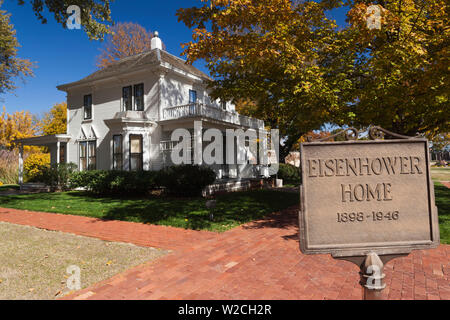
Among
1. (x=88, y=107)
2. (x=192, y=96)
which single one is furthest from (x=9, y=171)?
(x=192, y=96)

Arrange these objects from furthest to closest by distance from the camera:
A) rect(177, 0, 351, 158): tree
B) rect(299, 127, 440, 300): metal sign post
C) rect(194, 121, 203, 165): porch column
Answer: rect(194, 121, 203, 165): porch column
rect(177, 0, 351, 158): tree
rect(299, 127, 440, 300): metal sign post

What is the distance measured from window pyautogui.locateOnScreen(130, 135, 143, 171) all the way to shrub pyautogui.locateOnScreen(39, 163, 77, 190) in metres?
4.12

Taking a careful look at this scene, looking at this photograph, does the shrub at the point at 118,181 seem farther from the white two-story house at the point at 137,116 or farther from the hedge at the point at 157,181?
the white two-story house at the point at 137,116

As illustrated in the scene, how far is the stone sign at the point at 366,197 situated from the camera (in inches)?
95.0

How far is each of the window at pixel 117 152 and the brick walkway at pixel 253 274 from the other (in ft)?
37.2

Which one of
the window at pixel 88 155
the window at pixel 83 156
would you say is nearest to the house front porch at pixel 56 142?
the window at pixel 83 156

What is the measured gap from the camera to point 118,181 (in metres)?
13.3

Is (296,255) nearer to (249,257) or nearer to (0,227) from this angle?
(249,257)

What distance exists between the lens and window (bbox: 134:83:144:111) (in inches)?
671

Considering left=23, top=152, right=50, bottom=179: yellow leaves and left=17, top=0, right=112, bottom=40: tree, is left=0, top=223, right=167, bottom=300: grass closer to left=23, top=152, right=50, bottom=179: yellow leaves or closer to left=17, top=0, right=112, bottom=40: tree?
left=17, top=0, right=112, bottom=40: tree

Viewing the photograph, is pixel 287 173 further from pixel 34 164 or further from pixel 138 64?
pixel 34 164

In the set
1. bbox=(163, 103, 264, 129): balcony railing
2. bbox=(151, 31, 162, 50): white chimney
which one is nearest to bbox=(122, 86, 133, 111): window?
bbox=(163, 103, 264, 129): balcony railing

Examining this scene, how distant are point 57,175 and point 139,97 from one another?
704 centimetres
